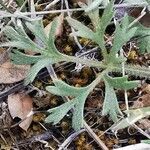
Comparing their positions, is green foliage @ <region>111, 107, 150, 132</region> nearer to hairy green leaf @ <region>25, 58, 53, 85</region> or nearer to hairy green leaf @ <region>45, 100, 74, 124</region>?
hairy green leaf @ <region>45, 100, 74, 124</region>

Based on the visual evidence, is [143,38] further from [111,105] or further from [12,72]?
[12,72]

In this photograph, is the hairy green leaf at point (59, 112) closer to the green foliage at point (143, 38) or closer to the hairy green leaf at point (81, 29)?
the hairy green leaf at point (81, 29)

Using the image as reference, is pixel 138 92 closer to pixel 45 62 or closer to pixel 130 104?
pixel 130 104

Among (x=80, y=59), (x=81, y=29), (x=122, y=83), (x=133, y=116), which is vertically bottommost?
(x=133, y=116)

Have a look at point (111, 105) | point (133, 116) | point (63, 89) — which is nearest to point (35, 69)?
point (63, 89)

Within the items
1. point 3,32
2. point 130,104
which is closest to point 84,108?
point 130,104

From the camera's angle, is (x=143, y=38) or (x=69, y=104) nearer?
(x=69, y=104)

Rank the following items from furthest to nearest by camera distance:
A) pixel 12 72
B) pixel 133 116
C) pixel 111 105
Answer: pixel 12 72 < pixel 111 105 < pixel 133 116

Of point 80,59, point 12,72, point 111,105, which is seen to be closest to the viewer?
point 111,105
